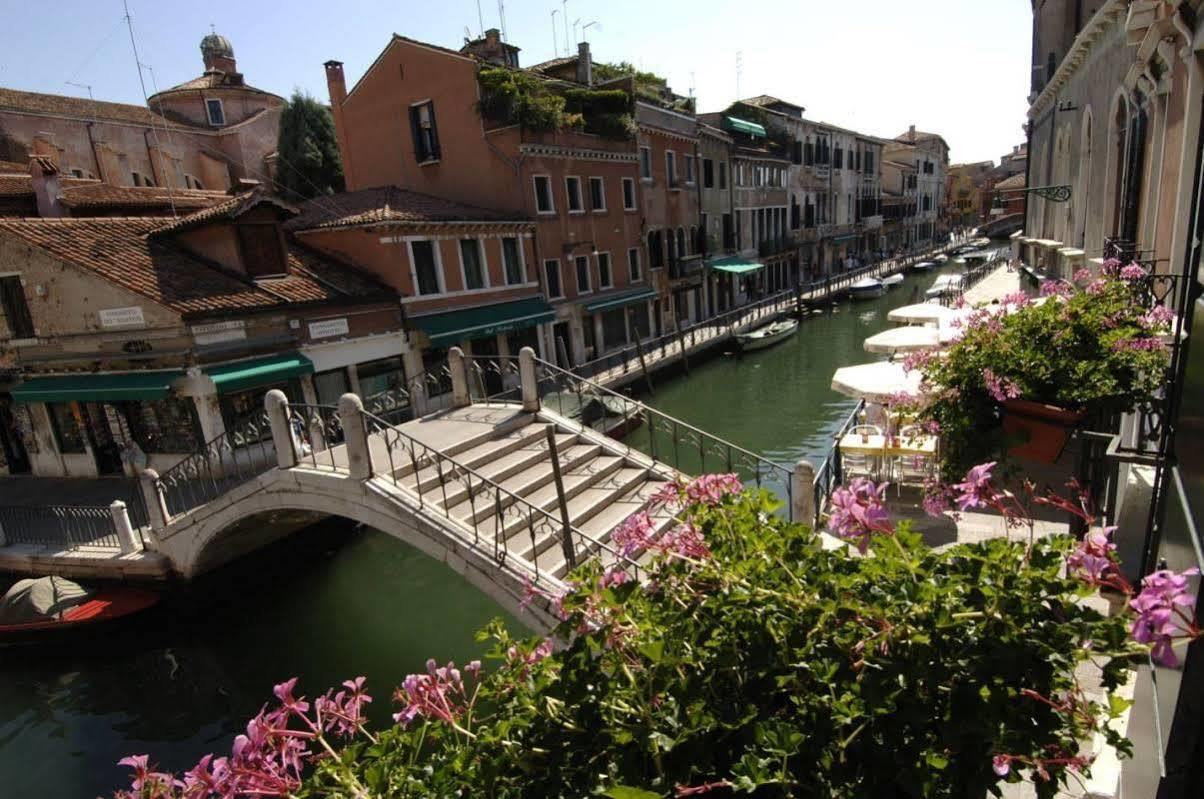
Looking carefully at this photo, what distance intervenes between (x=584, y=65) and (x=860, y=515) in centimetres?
2500

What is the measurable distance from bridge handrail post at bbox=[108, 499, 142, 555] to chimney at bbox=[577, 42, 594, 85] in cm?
1975

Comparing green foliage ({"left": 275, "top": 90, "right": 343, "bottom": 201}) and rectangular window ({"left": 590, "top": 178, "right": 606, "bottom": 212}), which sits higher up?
green foliage ({"left": 275, "top": 90, "right": 343, "bottom": 201})

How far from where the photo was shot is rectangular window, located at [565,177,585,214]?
850 inches

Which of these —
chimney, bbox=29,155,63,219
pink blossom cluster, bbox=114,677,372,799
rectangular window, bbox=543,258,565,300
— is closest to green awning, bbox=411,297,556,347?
rectangular window, bbox=543,258,565,300

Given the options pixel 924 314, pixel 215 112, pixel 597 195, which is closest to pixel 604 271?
pixel 597 195

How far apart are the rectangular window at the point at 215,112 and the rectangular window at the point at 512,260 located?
26.1 metres

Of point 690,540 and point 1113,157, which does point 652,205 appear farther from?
point 690,540

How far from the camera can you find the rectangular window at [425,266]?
1688 cm

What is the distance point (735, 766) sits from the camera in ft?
4.97

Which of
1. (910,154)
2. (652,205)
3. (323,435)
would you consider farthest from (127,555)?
(910,154)

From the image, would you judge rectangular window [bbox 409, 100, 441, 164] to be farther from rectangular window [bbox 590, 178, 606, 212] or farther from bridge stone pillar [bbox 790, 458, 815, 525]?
bridge stone pillar [bbox 790, 458, 815, 525]

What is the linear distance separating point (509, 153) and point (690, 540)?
19499 mm

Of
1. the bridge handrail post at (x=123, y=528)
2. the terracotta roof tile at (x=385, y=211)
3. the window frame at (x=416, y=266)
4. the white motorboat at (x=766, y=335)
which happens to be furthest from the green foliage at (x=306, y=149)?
the bridge handrail post at (x=123, y=528)

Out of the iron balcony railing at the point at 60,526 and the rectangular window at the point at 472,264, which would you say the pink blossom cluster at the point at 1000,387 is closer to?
the iron balcony railing at the point at 60,526
